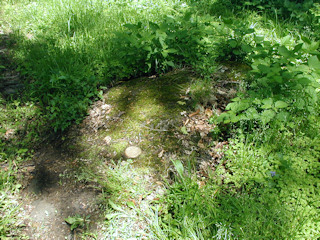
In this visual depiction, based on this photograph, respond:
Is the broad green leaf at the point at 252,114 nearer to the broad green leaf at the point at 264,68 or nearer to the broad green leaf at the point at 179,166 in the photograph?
the broad green leaf at the point at 264,68

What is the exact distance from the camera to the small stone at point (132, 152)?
8.49ft

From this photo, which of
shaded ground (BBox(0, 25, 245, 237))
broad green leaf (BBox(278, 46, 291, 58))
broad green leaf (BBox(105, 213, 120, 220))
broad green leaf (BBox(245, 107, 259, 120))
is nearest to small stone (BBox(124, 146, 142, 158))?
shaded ground (BBox(0, 25, 245, 237))

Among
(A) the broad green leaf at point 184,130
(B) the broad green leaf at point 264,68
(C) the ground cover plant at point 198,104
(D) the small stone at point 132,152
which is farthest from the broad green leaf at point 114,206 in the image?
(B) the broad green leaf at point 264,68

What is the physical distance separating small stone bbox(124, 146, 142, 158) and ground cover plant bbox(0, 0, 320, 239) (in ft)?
0.47

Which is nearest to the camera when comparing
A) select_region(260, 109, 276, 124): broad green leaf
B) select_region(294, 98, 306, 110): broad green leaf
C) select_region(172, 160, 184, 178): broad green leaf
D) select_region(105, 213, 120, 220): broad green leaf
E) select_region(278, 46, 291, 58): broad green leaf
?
select_region(105, 213, 120, 220): broad green leaf

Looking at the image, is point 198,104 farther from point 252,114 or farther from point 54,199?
point 54,199

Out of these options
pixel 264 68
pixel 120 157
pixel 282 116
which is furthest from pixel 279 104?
pixel 120 157

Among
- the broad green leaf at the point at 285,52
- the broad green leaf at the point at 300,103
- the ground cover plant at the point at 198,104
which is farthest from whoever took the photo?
the broad green leaf at the point at 285,52

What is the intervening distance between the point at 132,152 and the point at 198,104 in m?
A: 1.00

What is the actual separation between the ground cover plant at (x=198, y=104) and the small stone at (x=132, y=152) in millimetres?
142

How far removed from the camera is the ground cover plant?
1.97m

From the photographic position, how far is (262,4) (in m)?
5.25

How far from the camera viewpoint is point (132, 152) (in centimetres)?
262

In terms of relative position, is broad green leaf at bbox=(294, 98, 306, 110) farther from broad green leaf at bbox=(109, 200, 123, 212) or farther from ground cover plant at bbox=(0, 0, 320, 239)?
broad green leaf at bbox=(109, 200, 123, 212)
